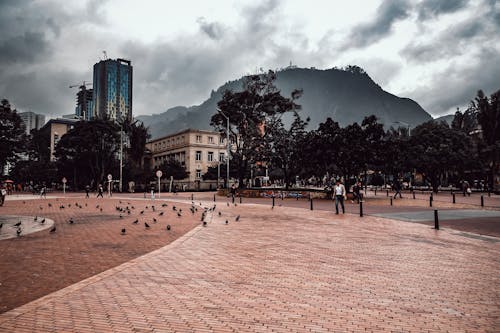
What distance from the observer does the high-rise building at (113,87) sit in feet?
572

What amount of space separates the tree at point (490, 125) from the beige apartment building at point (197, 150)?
152 ft

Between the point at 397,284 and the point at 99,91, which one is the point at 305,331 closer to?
the point at 397,284

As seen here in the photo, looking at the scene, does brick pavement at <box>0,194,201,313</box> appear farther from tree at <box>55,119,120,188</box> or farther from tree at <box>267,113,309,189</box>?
tree at <box>55,119,120,188</box>

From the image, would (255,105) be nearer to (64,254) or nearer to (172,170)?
(172,170)

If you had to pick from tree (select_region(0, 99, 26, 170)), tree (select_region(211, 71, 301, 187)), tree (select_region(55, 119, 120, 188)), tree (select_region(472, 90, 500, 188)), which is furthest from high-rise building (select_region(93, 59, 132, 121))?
tree (select_region(472, 90, 500, 188))

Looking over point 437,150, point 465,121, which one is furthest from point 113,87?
point 437,150

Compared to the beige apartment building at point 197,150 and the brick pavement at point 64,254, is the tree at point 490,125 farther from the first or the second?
the beige apartment building at point 197,150

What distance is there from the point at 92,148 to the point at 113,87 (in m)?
131

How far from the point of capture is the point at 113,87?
177750mm

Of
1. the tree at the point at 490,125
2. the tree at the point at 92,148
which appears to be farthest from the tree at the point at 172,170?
the tree at the point at 490,125

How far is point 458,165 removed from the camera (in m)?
43.0

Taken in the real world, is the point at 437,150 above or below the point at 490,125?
below

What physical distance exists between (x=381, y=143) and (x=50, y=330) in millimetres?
30729

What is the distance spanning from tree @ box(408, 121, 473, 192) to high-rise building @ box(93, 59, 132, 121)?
157m
